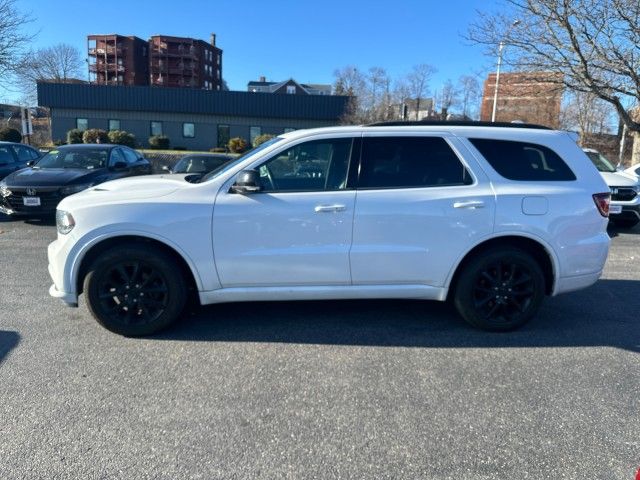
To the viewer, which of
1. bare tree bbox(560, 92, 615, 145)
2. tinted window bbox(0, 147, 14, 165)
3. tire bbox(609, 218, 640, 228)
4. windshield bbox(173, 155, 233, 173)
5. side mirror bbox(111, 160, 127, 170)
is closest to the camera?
tire bbox(609, 218, 640, 228)

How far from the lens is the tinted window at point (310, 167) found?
13.2ft

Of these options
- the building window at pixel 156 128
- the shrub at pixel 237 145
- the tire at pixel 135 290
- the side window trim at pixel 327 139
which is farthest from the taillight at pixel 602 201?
the building window at pixel 156 128

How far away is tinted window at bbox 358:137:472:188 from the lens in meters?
4.08

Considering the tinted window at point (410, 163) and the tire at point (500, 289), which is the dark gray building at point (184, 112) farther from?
the tire at point (500, 289)

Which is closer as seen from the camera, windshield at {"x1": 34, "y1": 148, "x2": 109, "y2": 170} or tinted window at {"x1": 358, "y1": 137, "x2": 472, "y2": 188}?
tinted window at {"x1": 358, "y1": 137, "x2": 472, "y2": 188}

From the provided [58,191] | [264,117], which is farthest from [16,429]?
[264,117]

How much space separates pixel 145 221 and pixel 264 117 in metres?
35.0

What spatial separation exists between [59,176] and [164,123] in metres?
31.4

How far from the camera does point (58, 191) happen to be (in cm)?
862

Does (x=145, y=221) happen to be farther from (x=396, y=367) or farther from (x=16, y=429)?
(x=396, y=367)

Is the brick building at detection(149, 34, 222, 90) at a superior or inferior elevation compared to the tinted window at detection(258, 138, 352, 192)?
superior

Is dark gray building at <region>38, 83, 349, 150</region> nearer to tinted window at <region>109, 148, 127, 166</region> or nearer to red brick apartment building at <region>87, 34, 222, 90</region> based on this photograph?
tinted window at <region>109, 148, 127, 166</region>

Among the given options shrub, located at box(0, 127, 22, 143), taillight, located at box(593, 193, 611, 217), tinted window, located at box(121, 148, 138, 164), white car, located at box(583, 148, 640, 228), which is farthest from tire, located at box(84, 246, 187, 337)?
shrub, located at box(0, 127, 22, 143)

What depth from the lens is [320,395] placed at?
3.20 m
